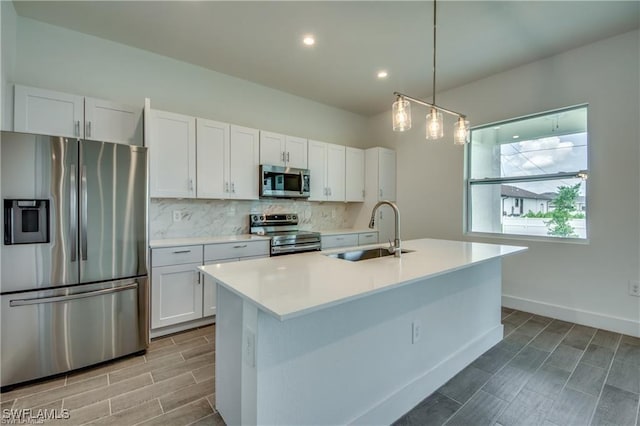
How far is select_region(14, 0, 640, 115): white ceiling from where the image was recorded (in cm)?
240

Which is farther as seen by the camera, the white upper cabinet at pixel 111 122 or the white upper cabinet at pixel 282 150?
the white upper cabinet at pixel 282 150

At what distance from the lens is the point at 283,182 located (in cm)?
379

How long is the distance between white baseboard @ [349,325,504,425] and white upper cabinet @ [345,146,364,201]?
2705mm

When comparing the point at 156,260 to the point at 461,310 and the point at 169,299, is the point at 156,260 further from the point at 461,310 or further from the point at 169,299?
the point at 461,310

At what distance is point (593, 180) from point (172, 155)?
428cm

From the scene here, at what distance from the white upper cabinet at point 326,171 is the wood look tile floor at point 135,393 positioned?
2.55 meters

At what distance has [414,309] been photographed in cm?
181

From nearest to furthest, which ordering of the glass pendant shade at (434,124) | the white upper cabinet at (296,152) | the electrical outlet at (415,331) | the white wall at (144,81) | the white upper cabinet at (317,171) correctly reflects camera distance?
the electrical outlet at (415,331) < the glass pendant shade at (434,124) < the white wall at (144,81) < the white upper cabinet at (296,152) < the white upper cabinet at (317,171)

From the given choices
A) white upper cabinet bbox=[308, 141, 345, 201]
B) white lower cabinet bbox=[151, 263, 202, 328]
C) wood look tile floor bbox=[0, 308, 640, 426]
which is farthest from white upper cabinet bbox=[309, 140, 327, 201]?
wood look tile floor bbox=[0, 308, 640, 426]

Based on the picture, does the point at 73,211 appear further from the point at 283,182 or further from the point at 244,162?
the point at 283,182

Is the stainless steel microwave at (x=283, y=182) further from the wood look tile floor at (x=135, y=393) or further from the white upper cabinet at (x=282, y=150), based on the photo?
the wood look tile floor at (x=135, y=393)

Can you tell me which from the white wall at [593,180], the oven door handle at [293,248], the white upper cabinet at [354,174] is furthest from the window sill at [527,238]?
the oven door handle at [293,248]

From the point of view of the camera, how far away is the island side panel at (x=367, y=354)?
123 cm

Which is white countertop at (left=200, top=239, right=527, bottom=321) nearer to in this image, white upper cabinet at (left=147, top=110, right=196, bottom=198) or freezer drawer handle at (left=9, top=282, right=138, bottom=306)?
freezer drawer handle at (left=9, top=282, right=138, bottom=306)
